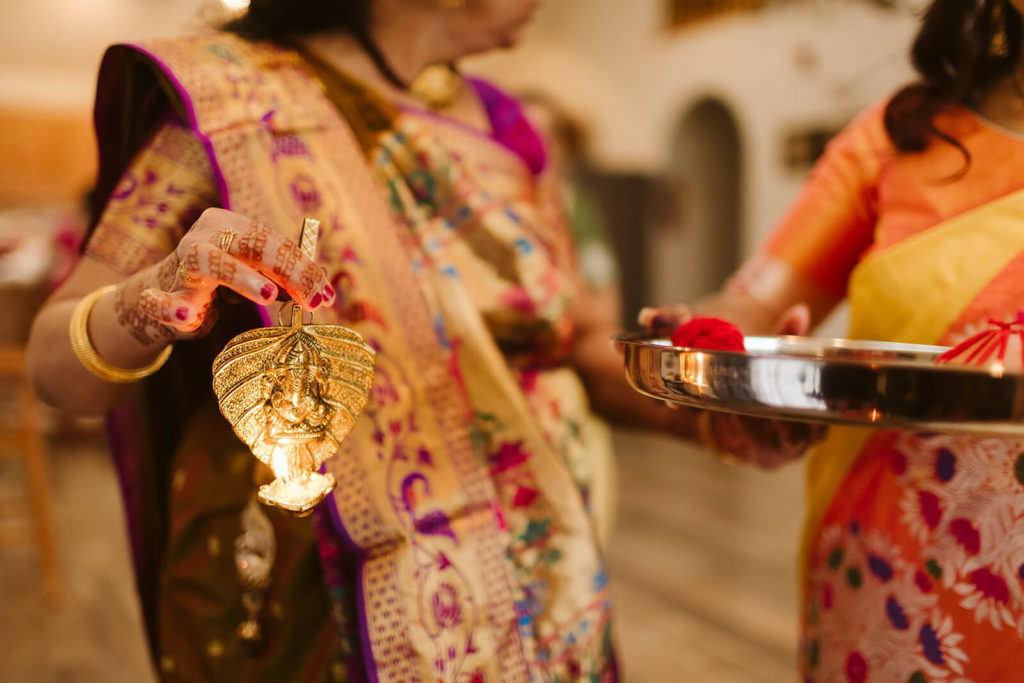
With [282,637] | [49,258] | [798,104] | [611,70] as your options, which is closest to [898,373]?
[282,637]

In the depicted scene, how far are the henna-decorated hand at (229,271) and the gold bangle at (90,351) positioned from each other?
0.39ft

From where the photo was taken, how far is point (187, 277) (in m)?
0.42

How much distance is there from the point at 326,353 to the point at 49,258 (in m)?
2.83

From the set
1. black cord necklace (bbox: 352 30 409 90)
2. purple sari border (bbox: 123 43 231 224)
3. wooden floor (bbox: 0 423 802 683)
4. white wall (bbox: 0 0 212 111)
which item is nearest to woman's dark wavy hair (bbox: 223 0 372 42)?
black cord necklace (bbox: 352 30 409 90)

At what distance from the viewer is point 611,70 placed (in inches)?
198

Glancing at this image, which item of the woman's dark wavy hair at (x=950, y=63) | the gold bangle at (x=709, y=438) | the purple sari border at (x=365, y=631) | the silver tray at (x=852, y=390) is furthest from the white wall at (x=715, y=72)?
the purple sari border at (x=365, y=631)

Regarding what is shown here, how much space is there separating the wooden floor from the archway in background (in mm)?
2072

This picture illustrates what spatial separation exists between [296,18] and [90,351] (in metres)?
0.42

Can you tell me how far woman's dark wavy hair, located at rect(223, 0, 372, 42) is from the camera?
73 centimetres

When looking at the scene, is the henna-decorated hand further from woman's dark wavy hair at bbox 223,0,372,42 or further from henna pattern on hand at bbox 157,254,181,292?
woman's dark wavy hair at bbox 223,0,372,42

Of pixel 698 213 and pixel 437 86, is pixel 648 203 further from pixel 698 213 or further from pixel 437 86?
pixel 437 86

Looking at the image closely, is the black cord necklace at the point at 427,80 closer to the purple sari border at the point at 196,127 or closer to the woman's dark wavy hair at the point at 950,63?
the purple sari border at the point at 196,127

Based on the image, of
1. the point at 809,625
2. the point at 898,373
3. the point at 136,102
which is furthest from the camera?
the point at 809,625

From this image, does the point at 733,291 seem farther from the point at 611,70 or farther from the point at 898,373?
the point at 611,70
